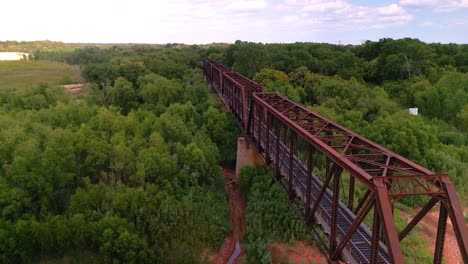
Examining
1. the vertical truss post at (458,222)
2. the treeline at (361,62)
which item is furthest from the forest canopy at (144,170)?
the treeline at (361,62)

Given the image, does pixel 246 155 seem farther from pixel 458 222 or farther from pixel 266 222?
pixel 458 222

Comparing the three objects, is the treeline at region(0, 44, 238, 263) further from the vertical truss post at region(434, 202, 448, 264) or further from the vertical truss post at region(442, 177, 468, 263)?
the vertical truss post at region(442, 177, 468, 263)

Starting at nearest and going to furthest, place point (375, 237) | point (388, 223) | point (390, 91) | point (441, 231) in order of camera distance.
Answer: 1. point (388, 223)
2. point (441, 231)
3. point (375, 237)
4. point (390, 91)

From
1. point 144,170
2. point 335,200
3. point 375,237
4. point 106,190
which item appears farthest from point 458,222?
point 106,190

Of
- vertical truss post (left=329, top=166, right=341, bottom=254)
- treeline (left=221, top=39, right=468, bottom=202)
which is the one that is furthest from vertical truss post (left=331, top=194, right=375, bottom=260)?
treeline (left=221, top=39, right=468, bottom=202)

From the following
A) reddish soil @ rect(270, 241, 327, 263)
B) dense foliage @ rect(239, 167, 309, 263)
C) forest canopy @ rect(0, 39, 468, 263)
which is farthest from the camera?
dense foliage @ rect(239, 167, 309, 263)
